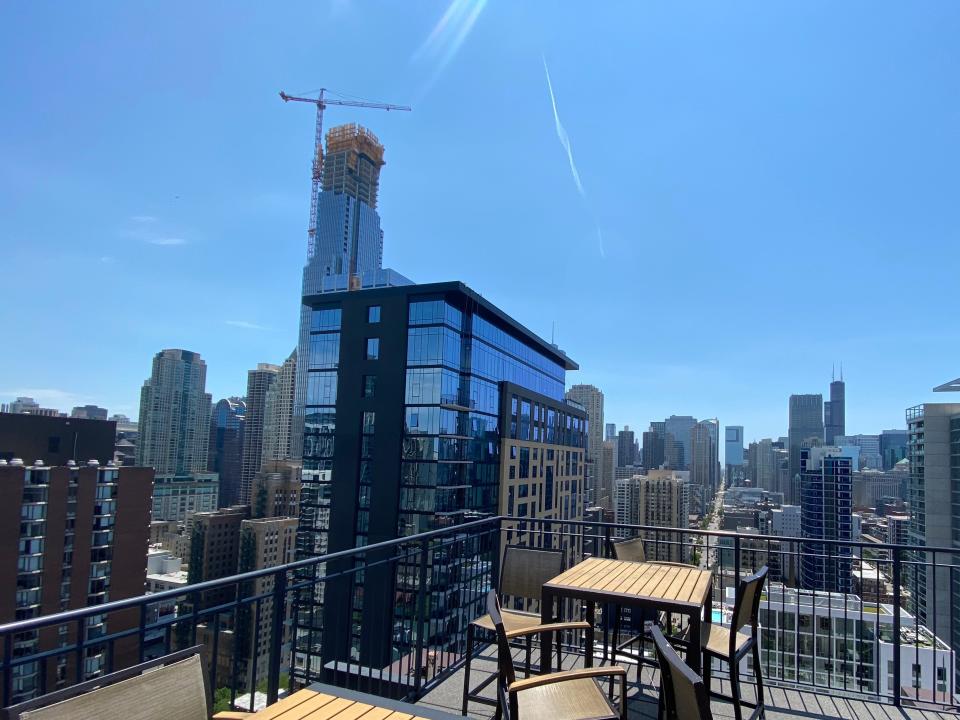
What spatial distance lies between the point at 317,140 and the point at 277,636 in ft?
456

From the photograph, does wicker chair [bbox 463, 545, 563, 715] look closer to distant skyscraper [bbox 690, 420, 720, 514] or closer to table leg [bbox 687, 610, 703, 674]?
table leg [bbox 687, 610, 703, 674]

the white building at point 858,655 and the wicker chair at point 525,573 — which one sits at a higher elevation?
the wicker chair at point 525,573

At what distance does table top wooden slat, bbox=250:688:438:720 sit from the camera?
6.24ft

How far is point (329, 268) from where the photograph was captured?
13812cm

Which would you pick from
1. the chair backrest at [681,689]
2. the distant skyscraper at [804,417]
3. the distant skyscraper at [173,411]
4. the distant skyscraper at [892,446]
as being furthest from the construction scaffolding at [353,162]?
the distant skyscraper at [804,417]

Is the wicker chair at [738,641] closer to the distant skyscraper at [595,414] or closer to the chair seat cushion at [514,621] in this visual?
the chair seat cushion at [514,621]

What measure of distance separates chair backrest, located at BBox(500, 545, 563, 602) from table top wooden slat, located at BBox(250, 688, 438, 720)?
2.53 m

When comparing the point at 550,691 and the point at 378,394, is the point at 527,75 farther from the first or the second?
the point at 378,394

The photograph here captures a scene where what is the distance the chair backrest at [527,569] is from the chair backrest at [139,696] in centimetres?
283

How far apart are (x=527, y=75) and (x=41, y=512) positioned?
48.6m

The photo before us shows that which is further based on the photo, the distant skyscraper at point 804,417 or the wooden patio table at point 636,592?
the distant skyscraper at point 804,417

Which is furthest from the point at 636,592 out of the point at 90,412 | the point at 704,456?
the point at 704,456

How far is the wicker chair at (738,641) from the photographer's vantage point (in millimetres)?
3305

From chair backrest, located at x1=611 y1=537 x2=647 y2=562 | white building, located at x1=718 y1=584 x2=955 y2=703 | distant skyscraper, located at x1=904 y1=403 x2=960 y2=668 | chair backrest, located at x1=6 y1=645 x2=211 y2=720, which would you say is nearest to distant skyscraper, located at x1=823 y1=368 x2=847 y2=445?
distant skyscraper, located at x1=904 y1=403 x2=960 y2=668
